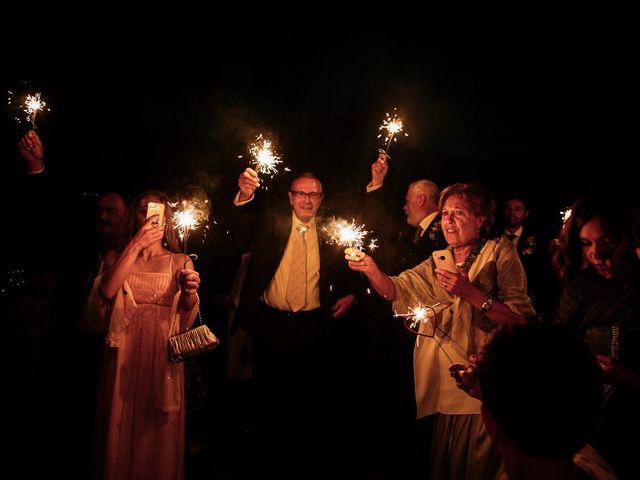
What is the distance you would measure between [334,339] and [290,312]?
1659mm

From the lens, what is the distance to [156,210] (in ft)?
12.0

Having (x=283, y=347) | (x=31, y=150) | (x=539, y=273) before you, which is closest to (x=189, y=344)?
(x=283, y=347)

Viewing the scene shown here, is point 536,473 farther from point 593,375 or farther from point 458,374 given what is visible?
point 458,374

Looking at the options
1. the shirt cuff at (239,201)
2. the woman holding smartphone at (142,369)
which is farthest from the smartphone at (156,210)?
the shirt cuff at (239,201)

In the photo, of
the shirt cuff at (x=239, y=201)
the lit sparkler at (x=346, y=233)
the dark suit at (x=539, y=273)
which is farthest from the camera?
the dark suit at (x=539, y=273)

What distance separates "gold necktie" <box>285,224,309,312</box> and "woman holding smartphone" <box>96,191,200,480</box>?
1.22 m

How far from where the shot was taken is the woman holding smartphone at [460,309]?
303 cm

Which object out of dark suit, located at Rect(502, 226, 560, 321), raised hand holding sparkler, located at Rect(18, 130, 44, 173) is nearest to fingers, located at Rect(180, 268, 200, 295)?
raised hand holding sparkler, located at Rect(18, 130, 44, 173)

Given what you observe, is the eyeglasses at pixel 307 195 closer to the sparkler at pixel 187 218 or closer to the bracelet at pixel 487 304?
the sparkler at pixel 187 218

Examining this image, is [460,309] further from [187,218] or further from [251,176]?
[251,176]

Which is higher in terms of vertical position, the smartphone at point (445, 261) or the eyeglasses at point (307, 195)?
the eyeglasses at point (307, 195)

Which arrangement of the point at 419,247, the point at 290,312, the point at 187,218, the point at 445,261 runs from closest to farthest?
the point at 445,261 < the point at 187,218 < the point at 290,312 < the point at 419,247

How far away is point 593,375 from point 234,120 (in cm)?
729

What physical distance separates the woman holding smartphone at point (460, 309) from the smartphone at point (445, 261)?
0.05 metres
